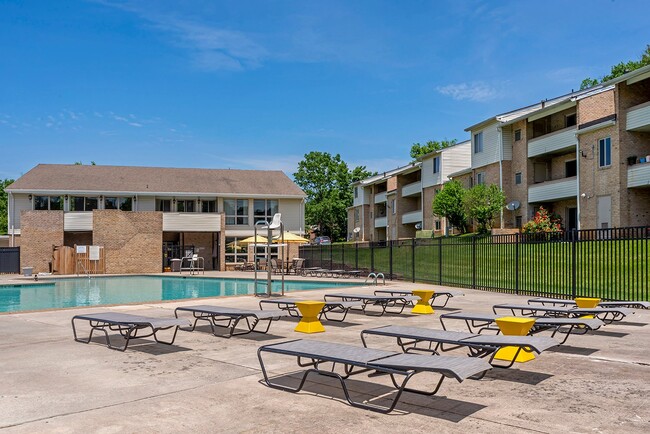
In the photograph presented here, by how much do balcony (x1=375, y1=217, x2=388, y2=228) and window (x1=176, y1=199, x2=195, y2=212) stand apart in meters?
22.3

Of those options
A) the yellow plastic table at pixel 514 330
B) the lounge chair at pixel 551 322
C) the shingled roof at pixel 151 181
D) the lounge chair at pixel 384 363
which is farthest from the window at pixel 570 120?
the lounge chair at pixel 384 363

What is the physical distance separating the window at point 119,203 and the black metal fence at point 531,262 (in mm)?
13856

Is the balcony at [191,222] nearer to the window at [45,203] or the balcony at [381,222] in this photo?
the window at [45,203]

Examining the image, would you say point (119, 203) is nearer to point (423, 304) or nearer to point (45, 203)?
point (45, 203)

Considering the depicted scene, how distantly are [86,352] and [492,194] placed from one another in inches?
1182

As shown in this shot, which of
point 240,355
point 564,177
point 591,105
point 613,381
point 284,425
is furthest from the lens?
point 564,177

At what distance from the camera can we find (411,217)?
168 feet

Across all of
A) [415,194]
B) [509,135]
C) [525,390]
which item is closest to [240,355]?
[525,390]

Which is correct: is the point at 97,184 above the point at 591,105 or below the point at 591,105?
below

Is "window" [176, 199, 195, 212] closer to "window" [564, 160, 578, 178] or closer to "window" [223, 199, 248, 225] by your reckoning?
"window" [223, 199, 248, 225]

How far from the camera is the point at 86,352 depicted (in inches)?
323

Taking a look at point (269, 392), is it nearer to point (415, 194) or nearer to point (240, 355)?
point (240, 355)

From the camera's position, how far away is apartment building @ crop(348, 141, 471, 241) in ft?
148

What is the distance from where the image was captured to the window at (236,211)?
44094 mm
